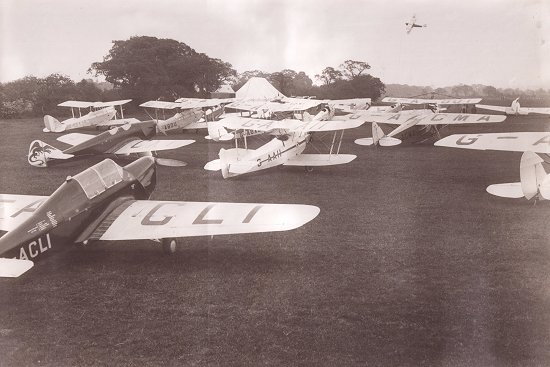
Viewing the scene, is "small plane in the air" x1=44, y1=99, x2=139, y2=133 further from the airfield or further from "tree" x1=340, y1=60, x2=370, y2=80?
the airfield

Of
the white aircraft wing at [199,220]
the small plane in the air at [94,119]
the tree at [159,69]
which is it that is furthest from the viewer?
the small plane in the air at [94,119]

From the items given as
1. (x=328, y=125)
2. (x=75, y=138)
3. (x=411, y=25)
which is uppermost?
(x=411, y=25)

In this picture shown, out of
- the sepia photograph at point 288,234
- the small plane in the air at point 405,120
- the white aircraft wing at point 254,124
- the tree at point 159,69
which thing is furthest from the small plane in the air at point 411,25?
the tree at point 159,69

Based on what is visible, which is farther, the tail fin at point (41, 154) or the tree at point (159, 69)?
the tree at point (159, 69)

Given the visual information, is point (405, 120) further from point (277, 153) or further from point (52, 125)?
point (52, 125)

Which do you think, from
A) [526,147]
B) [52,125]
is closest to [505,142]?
[526,147]

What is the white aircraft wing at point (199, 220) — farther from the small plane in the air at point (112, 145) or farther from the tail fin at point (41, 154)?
the tail fin at point (41, 154)
